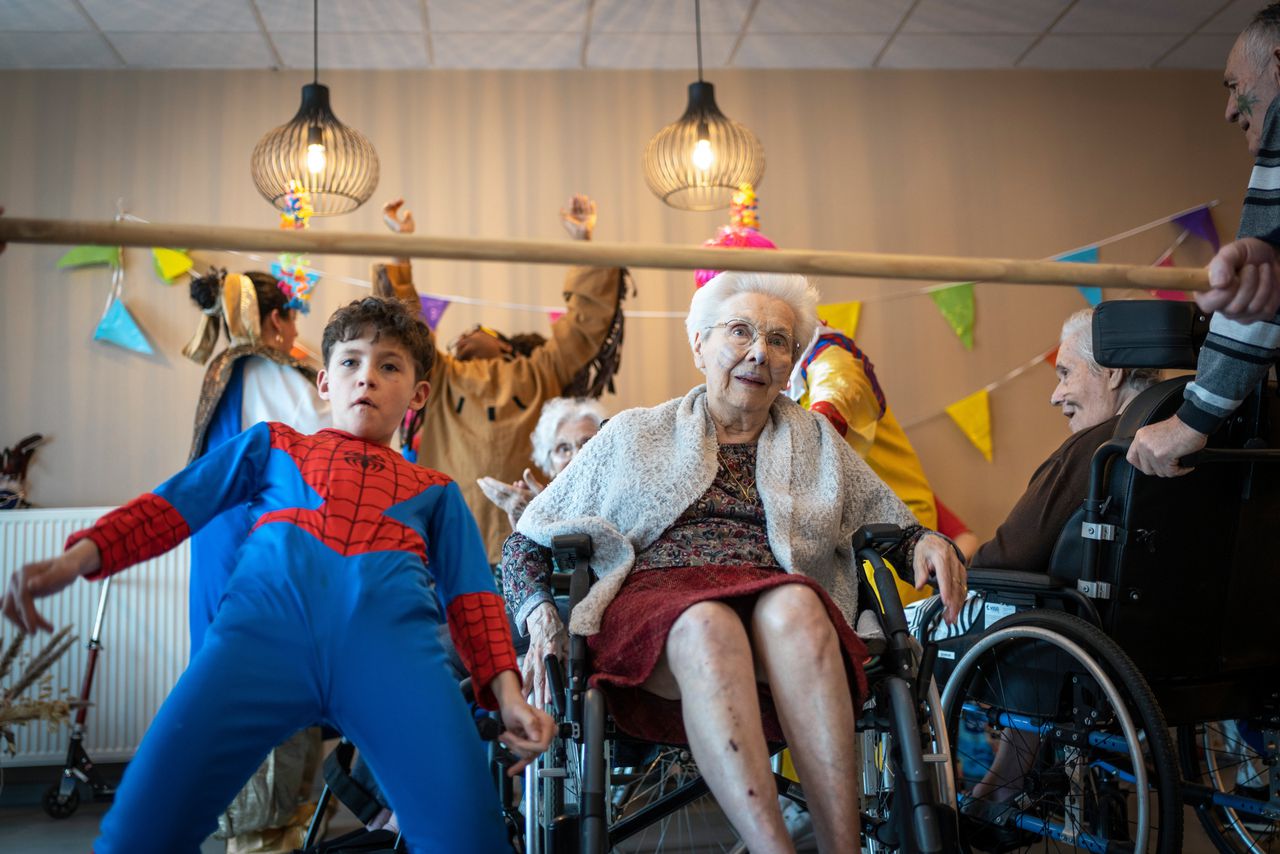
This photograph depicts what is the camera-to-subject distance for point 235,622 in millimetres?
1468

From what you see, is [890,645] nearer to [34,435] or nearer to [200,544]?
[200,544]

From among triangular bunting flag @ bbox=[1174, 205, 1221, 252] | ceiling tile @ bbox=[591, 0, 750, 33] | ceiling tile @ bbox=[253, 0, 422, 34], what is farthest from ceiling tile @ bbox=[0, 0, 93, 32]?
triangular bunting flag @ bbox=[1174, 205, 1221, 252]

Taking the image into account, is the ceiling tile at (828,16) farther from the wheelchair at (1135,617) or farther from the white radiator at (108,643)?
the white radiator at (108,643)

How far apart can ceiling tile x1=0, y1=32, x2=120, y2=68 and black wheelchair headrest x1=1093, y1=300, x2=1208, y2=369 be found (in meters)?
3.55

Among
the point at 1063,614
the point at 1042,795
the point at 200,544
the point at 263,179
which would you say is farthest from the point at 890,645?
the point at 263,179

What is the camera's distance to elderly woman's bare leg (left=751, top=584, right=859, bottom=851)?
1557mm

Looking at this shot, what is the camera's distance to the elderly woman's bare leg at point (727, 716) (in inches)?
59.6

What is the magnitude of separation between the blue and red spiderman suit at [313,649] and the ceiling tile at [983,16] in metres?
3.20

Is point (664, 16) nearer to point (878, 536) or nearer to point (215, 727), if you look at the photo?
point (878, 536)

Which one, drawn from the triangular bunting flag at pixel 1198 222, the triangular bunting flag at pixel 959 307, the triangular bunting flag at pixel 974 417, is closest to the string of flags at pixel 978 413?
the triangular bunting flag at pixel 974 417

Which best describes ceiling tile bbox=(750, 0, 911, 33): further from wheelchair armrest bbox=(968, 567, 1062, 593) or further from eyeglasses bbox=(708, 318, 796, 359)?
wheelchair armrest bbox=(968, 567, 1062, 593)

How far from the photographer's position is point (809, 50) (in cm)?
427

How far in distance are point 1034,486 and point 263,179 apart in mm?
2521

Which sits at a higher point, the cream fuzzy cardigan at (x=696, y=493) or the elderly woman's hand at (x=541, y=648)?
the cream fuzzy cardigan at (x=696, y=493)
